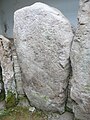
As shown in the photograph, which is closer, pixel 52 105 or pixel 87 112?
pixel 87 112

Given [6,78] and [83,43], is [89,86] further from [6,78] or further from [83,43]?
[6,78]

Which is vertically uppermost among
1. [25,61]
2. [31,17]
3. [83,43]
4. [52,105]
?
[31,17]

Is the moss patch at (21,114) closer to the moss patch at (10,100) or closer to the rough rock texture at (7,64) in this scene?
the moss patch at (10,100)

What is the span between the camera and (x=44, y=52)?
9.61ft

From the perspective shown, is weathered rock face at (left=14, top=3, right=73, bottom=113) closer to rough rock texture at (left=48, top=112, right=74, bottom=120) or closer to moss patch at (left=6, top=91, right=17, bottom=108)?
rough rock texture at (left=48, top=112, right=74, bottom=120)

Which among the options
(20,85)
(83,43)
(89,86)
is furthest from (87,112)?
(20,85)

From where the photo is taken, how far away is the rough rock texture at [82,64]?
257cm

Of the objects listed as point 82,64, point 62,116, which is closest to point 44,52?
point 82,64

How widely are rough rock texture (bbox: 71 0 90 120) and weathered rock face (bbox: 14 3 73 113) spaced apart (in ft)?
0.40

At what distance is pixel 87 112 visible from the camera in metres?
2.78

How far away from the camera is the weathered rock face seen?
2809 mm

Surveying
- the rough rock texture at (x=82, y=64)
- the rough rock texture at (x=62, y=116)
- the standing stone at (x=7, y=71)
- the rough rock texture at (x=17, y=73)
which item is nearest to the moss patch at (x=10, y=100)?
the standing stone at (x=7, y=71)

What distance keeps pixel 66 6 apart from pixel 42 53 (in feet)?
5.83

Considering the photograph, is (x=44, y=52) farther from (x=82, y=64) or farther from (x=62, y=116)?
(x=62, y=116)
